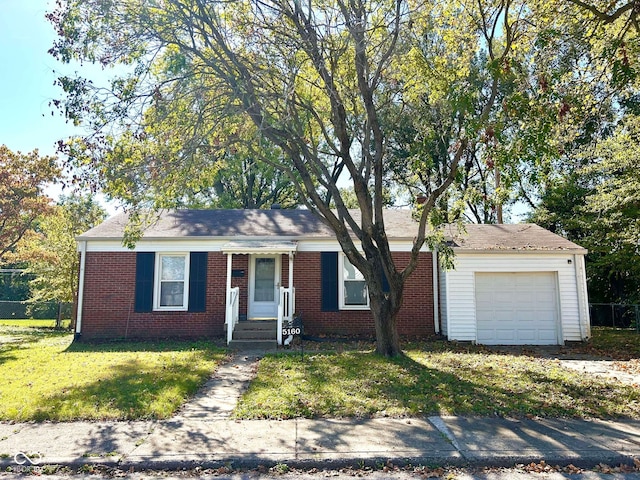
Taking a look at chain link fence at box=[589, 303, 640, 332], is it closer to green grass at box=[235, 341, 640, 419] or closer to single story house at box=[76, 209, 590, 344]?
single story house at box=[76, 209, 590, 344]

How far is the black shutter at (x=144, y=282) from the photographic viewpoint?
13.2 m

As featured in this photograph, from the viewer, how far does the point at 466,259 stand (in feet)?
42.6

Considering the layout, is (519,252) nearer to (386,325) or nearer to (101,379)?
(386,325)

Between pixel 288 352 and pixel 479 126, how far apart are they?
675 cm

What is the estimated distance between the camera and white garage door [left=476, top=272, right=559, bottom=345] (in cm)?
1295

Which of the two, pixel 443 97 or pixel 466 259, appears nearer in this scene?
pixel 443 97

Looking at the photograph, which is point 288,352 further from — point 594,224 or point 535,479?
point 594,224

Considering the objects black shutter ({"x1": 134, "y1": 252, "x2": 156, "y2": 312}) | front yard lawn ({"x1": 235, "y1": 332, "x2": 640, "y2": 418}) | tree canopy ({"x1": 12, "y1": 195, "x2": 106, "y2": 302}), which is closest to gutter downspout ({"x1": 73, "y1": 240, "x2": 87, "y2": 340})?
black shutter ({"x1": 134, "y1": 252, "x2": 156, "y2": 312})

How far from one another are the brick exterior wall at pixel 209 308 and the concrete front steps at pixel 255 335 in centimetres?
97

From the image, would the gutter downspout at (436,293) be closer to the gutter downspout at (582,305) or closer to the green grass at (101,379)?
the gutter downspout at (582,305)

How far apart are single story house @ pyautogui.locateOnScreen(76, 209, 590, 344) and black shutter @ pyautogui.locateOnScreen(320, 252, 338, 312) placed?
0.03m

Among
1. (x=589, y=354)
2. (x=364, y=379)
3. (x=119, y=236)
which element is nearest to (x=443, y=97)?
(x=364, y=379)

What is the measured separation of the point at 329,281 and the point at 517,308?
18.4 ft
